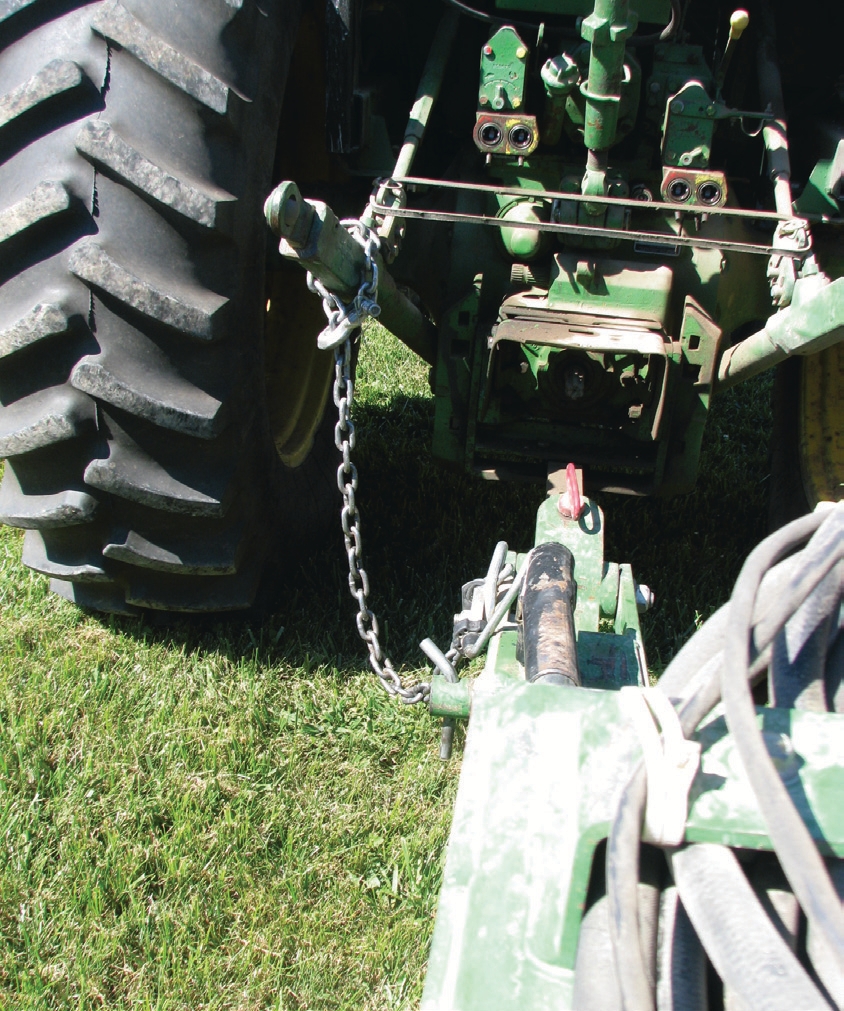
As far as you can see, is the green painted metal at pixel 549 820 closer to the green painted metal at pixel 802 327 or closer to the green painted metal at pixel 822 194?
the green painted metal at pixel 802 327

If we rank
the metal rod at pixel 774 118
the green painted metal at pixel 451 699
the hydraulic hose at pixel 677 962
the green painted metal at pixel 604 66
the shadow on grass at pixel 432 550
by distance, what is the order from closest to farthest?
the hydraulic hose at pixel 677 962, the green painted metal at pixel 451 699, the green painted metal at pixel 604 66, the metal rod at pixel 774 118, the shadow on grass at pixel 432 550

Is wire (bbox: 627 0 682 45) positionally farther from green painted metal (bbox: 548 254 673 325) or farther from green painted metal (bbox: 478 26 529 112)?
green painted metal (bbox: 548 254 673 325)

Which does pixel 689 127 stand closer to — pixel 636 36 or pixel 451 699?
pixel 636 36

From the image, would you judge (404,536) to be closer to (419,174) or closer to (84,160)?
(419,174)

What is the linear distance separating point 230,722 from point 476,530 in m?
1.12

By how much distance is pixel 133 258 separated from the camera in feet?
5.85

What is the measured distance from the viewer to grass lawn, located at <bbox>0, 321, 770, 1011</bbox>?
1.71 metres

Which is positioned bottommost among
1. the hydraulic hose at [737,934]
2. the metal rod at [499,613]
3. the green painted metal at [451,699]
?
the green painted metal at [451,699]

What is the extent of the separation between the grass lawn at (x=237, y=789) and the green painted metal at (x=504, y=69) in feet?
4.15

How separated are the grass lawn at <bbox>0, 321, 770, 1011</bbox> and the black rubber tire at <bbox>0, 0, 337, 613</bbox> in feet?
1.32

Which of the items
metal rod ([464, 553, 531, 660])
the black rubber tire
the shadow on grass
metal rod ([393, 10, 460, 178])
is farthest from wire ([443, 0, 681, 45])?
metal rod ([464, 553, 531, 660])

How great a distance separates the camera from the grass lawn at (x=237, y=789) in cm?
171

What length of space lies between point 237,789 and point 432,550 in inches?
42.2

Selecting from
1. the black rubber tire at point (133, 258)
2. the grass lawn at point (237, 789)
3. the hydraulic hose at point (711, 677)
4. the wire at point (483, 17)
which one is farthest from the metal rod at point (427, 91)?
the hydraulic hose at point (711, 677)
